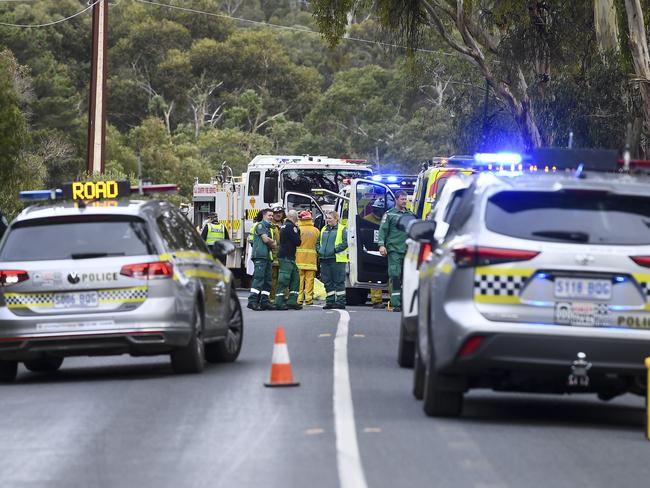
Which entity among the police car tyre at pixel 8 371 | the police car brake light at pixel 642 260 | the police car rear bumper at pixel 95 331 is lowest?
the police car tyre at pixel 8 371

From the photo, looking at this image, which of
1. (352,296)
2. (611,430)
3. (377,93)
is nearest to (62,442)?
(611,430)

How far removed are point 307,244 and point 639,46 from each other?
254 inches

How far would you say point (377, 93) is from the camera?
80.2m

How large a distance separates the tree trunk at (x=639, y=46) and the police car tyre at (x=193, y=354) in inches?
544

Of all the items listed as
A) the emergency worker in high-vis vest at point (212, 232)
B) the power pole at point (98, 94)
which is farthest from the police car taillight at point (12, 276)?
the power pole at point (98, 94)

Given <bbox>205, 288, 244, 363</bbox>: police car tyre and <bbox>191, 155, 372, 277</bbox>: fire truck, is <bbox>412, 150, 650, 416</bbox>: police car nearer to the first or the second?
<bbox>205, 288, 244, 363</bbox>: police car tyre

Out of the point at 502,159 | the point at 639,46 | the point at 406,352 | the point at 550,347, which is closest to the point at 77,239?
the point at 406,352

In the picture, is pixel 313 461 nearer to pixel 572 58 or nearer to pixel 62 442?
pixel 62 442

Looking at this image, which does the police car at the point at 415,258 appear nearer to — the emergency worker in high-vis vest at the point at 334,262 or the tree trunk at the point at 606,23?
the emergency worker in high-vis vest at the point at 334,262

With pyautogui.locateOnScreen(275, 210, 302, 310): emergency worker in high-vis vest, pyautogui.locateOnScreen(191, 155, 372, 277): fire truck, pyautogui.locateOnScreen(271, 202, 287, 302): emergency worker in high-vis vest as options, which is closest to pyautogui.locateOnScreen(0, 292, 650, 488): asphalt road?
Result: pyautogui.locateOnScreen(275, 210, 302, 310): emergency worker in high-vis vest

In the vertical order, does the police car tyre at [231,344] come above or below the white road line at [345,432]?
below

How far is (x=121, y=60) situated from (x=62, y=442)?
3076 inches

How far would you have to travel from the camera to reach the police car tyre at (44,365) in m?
15.8

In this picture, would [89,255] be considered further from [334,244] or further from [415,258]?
[334,244]
